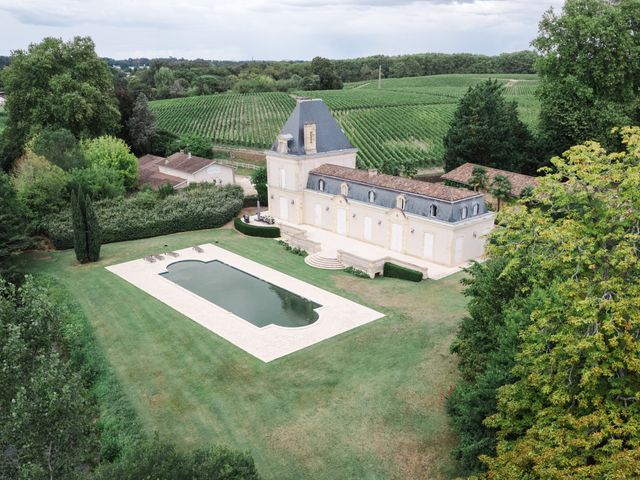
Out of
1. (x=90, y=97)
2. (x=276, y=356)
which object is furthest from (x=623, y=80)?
(x=90, y=97)

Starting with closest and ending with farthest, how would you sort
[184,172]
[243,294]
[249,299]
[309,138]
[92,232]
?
[249,299], [243,294], [92,232], [309,138], [184,172]

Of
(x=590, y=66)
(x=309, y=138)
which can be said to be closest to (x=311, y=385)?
(x=309, y=138)

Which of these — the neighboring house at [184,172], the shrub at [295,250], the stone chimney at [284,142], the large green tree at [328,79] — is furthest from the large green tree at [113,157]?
the large green tree at [328,79]

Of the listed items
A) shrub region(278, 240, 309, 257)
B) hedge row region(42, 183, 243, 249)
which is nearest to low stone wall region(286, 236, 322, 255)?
shrub region(278, 240, 309, 257)

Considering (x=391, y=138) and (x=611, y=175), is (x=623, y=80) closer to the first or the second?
(x=391, y=138)

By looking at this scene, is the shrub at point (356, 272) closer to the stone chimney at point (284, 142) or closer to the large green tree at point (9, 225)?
the stone chimney at point (284, 142)

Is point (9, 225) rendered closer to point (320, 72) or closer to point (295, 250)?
point (295, 250)
